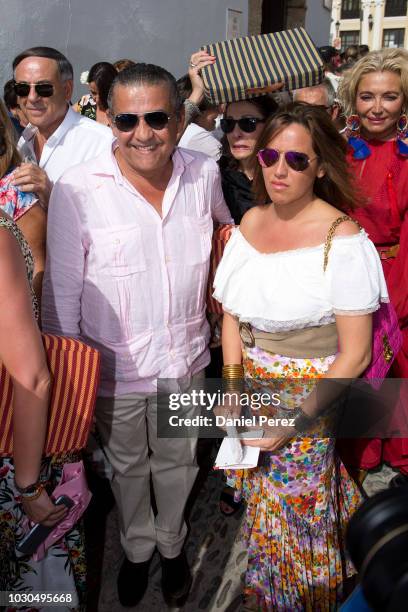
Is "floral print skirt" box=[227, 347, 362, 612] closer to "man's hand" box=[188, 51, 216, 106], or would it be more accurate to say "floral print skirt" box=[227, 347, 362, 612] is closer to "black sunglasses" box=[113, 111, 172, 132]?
"black sunglasses" box=[113, 111, 172, 132]

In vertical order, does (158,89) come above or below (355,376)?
above

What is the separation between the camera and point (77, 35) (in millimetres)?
6230

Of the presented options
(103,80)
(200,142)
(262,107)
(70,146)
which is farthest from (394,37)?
(70,146)

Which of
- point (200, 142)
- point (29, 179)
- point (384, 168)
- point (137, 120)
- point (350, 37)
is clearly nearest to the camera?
point (137, 120)

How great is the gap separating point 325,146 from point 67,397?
3.65 feet

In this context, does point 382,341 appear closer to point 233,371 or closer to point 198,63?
point 233,371

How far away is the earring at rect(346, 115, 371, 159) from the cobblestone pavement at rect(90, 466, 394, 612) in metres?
1.65

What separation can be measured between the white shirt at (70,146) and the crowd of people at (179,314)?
0.78 metres

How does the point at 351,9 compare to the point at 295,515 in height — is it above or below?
above

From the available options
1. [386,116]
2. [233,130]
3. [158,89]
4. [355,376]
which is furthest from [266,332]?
[386,116]

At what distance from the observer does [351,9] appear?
39719 millimetres

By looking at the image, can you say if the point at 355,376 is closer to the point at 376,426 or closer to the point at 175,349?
the point at 175,349

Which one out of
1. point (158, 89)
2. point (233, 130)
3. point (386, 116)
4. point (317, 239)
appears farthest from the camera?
point (386, 116)

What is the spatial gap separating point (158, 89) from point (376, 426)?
2019 mm
